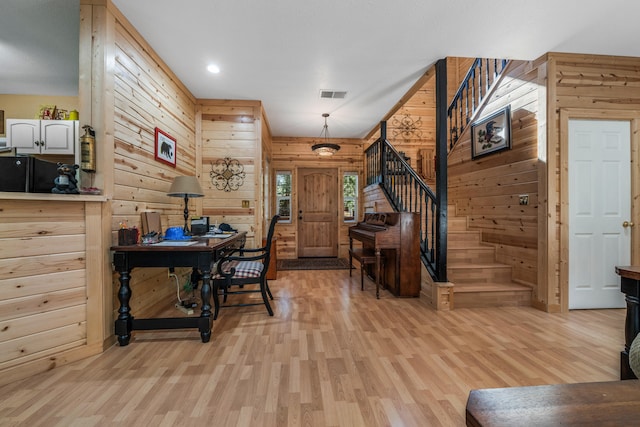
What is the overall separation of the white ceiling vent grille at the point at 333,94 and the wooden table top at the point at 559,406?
13.0 ft

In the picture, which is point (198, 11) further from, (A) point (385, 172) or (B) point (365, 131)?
Result: (B) point (365, 131)

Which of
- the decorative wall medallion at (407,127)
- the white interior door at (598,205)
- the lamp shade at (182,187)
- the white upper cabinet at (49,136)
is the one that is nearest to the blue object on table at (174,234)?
the lamp shade at (182,187)

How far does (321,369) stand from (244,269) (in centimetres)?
131

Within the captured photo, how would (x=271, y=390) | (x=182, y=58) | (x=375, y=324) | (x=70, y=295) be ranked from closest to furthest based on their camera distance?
1. (x=271, y=390)
2. (x=70, y=295)
3. (x=375, y=324)
4. (x=182, y=58)

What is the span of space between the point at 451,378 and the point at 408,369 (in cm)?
27

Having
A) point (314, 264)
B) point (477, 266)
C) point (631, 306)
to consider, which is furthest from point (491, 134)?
point (314, 264)

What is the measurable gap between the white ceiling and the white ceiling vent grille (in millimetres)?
134

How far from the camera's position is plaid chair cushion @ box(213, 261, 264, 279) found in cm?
282

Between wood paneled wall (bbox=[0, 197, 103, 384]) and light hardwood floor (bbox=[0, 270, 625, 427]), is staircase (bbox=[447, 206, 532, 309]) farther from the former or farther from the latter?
wood paneled wall (bbox=[0, 197, 103, 384])

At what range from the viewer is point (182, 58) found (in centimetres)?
307

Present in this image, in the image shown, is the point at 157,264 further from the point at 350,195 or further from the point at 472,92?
the point at 350,195

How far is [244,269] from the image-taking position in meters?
2.86

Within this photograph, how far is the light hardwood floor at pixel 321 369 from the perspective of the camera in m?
1.50

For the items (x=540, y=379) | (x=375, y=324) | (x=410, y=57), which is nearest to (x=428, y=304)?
(x=375, y=324)
